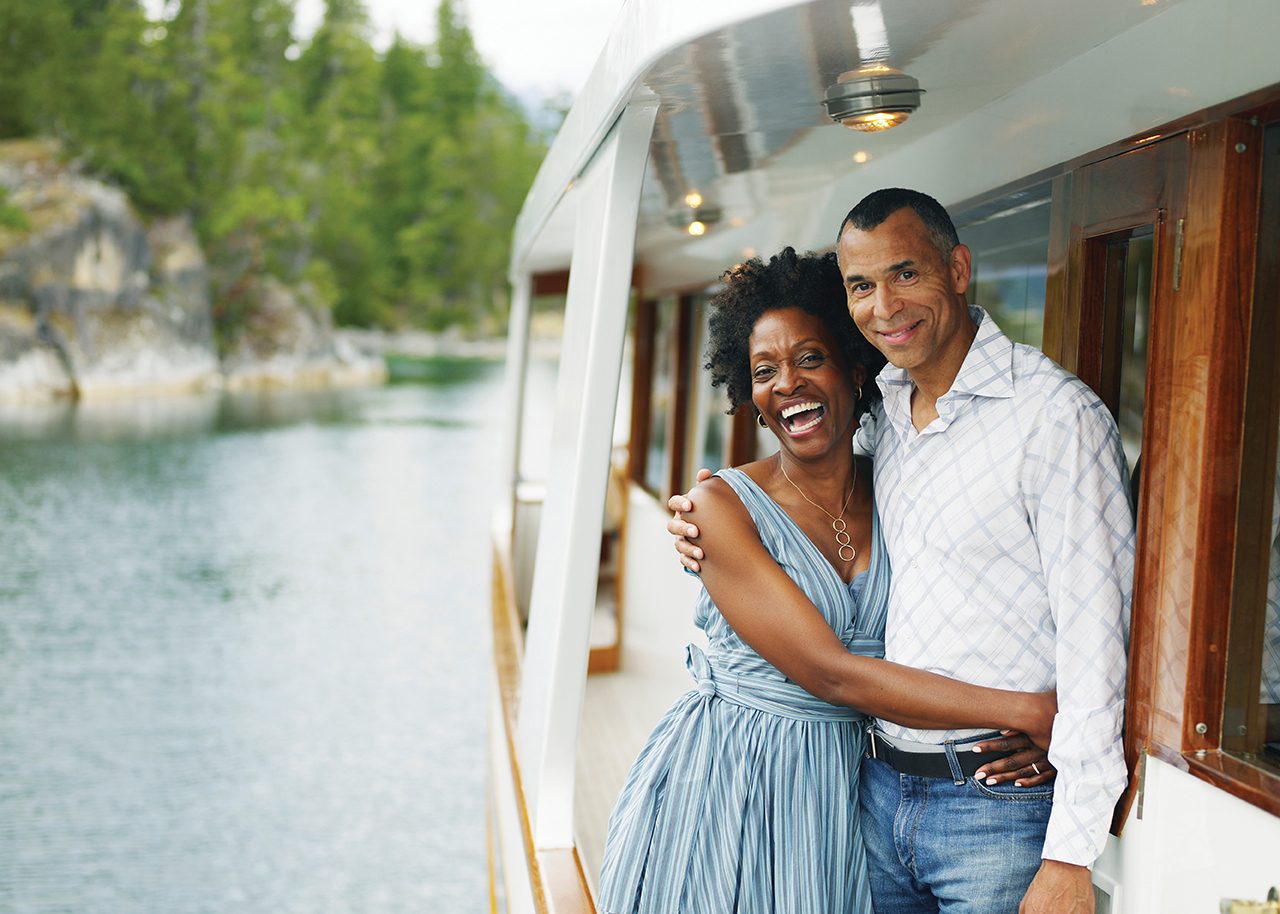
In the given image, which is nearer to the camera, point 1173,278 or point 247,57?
point 1173,278

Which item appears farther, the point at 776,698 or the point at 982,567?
the point at 776,698

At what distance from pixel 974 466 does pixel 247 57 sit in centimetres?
5581

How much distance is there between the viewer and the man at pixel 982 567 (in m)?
1.74

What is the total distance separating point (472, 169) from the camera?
217 feet

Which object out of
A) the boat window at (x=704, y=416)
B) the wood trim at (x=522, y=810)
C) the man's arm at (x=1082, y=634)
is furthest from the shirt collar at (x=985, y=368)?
the boat window at (x=704, y=416)

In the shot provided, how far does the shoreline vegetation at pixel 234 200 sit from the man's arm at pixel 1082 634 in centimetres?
3308

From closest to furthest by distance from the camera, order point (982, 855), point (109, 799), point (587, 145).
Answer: point (982, 855)
point (587, 145)
point (109, 799)

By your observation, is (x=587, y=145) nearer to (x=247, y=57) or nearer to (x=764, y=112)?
(x=764, y=112)

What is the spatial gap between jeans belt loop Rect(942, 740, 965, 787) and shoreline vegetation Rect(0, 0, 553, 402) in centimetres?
3294

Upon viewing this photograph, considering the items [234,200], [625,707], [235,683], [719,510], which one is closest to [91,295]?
[234,200]

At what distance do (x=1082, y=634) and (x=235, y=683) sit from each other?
1209cm

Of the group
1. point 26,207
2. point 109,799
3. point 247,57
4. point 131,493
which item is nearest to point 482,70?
point 247,57

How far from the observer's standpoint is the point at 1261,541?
65.7 inches

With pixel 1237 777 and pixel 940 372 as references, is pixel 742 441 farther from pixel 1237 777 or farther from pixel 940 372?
pixel 1237 777
